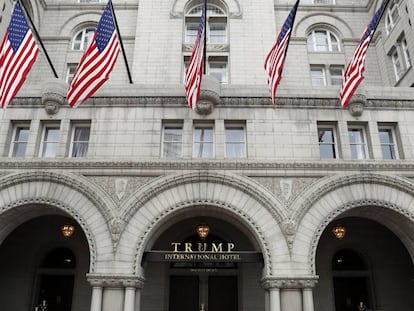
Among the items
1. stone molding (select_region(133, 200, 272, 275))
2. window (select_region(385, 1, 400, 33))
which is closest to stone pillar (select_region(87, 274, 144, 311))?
stone molding (select_region(133, 200, 272, 275))

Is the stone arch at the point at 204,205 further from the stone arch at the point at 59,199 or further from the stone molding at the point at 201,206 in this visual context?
the stone arch at the point at 59,199

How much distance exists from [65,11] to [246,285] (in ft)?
75.6

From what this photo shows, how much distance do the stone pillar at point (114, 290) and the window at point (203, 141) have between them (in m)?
5.47

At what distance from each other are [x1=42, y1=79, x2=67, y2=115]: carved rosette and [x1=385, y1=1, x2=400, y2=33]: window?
2077cm

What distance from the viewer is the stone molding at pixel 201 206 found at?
13.1m

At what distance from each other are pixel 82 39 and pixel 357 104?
19.9 meters

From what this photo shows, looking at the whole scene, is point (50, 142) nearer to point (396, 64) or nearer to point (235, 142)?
point (235, 142)

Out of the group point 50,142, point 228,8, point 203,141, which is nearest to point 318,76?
point 228,8

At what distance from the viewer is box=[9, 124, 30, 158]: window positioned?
50.4 feet

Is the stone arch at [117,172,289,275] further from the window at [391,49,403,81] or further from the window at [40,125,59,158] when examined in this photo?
the window at [391,49,403,81]

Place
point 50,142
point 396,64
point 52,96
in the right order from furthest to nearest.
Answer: point 396,64 < point 50,142 < point 52,96

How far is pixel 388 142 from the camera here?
1549 centimetres

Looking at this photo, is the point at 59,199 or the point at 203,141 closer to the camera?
the point at 59,199

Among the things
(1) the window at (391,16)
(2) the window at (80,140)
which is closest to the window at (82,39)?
(2) the window at (80,140)
